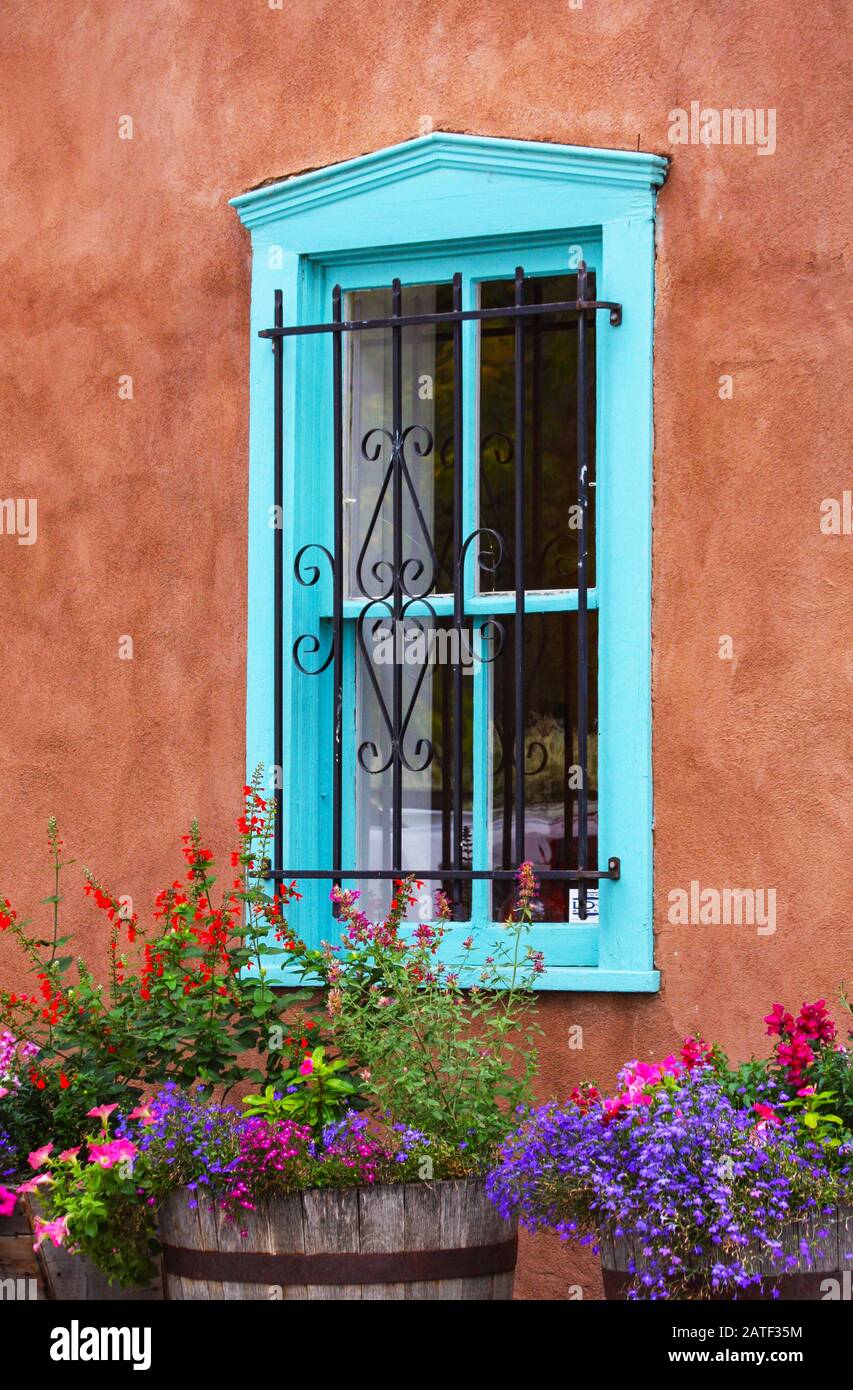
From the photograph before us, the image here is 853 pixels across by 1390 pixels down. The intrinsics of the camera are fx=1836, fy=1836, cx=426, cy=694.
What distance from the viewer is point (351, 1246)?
379 cm

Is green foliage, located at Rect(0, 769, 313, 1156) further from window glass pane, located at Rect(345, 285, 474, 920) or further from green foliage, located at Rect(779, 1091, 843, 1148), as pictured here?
green foliage, located at Rect(779, 1091, 843, 1148)

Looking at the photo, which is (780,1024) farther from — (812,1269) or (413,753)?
(413,753)

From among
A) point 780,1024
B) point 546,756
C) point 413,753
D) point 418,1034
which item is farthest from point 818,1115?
point 413,753

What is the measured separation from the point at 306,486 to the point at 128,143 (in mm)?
1212

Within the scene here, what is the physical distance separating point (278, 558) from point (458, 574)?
0.52 meters

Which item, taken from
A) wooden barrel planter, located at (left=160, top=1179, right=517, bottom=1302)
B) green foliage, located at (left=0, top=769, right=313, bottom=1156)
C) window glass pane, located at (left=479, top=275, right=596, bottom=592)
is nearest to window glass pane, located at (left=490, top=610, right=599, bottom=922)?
window glass pane, located at (left=479, top=275, right=596, bottom=592)

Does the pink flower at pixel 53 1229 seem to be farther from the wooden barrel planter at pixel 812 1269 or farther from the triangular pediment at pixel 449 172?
the triangular pediment at pixel 449 172

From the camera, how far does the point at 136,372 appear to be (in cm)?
538

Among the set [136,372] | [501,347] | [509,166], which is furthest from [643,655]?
[136,372]

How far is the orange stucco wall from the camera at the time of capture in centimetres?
464

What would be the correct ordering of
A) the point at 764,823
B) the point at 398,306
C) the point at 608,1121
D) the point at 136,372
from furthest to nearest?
1. the point at 136,372
2. the point at 398,306
3. the point at 764,823
4. the point at 608,1121

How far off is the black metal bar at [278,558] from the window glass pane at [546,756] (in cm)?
59

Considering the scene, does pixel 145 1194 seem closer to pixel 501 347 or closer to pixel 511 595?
pixel 511 595

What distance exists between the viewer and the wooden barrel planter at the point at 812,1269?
3.52 meters
